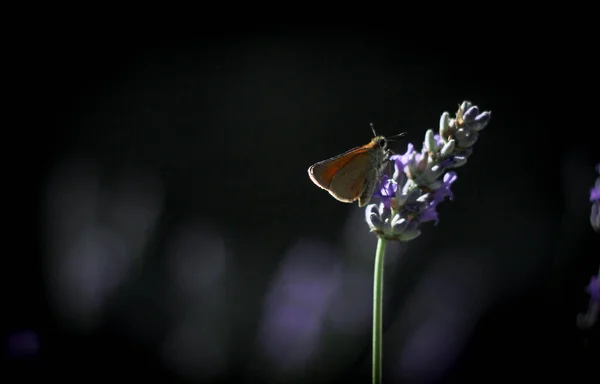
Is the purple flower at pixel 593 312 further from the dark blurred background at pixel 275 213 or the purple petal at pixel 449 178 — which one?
the dark blurred background at pixel 275 213

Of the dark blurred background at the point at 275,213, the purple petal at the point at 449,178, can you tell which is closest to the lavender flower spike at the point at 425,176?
the purple petal at the point at 449,178

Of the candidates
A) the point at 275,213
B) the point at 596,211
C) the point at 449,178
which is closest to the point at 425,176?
the point at 449,178

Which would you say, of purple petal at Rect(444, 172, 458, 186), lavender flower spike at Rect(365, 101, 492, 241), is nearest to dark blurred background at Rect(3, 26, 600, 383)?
purple petal at Rect(444, 172, 458, 186)

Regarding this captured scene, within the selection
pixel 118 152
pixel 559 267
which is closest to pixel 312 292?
pixel 559 267

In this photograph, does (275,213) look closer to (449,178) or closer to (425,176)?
(449,178)

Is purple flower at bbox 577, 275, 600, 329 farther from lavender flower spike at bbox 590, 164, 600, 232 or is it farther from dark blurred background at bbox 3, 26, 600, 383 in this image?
dark blurred background at bbox 3, 26, 600, 383
